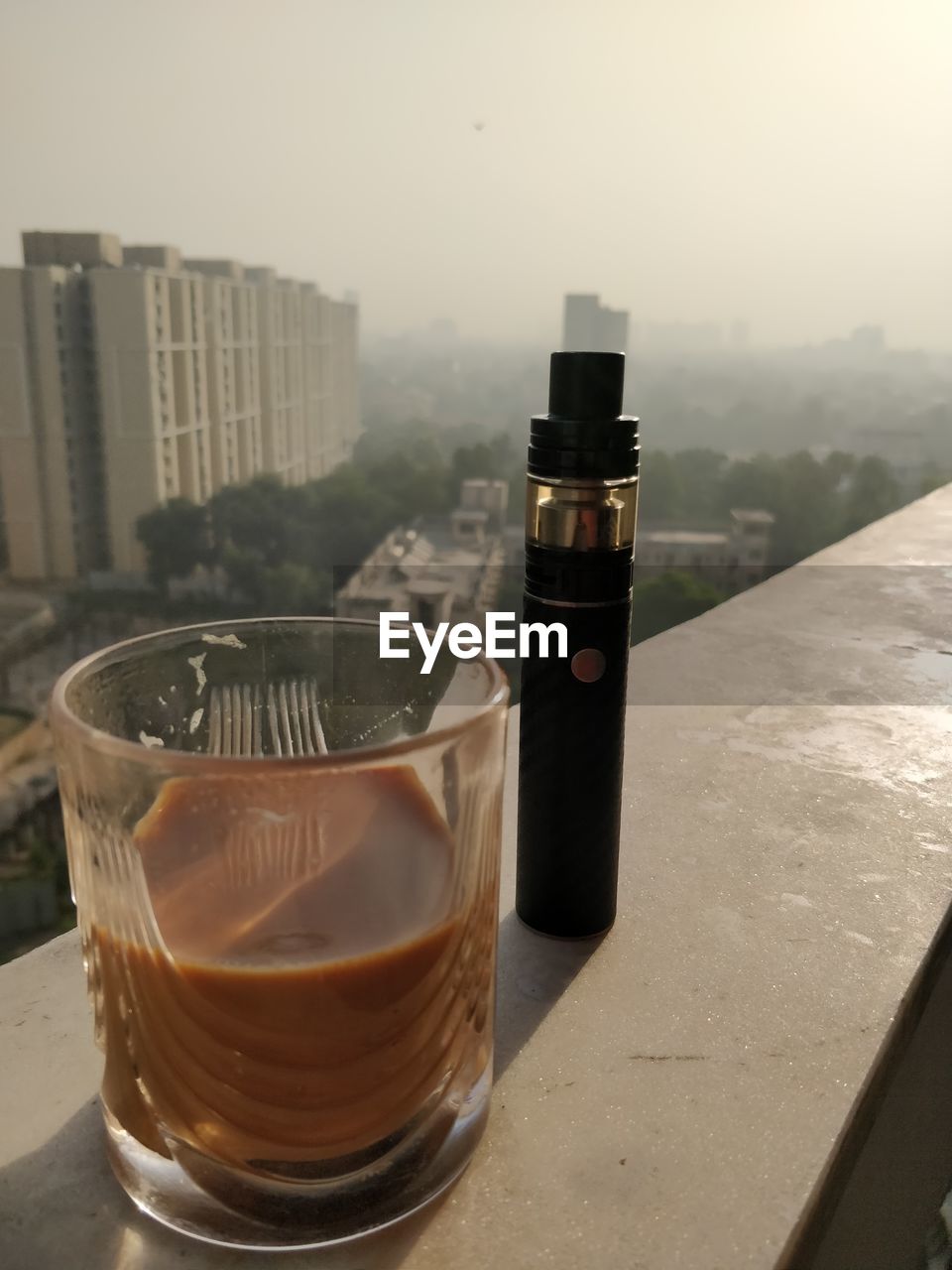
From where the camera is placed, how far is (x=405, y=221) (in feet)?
48.4

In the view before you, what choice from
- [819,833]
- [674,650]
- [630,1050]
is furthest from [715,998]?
[674,650]

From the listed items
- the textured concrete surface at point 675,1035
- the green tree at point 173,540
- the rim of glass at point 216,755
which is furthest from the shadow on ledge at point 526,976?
the green tree at point 173,540

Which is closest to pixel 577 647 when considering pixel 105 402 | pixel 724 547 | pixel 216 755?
pixel 216 755

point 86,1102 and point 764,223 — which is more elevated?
point 764,223

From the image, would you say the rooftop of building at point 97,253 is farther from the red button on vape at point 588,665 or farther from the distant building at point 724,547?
the red button on vape at point 588,665

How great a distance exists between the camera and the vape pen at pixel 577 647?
1.52 feet

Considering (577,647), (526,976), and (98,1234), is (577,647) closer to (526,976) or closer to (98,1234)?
(526,976)

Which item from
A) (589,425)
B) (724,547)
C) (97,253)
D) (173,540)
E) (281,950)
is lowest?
(173,540)

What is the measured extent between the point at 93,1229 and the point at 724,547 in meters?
7.74

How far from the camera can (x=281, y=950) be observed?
0.98 feet

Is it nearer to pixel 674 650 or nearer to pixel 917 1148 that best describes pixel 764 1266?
pixel 917 1148

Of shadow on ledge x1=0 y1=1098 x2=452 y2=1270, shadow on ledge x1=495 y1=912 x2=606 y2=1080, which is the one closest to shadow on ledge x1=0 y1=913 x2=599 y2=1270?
shadow on ledge x1=0 y1=1098 x2=452 y2=1270

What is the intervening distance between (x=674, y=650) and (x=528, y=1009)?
2.28 feet

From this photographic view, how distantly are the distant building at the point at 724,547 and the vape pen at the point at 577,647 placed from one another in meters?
4.60
